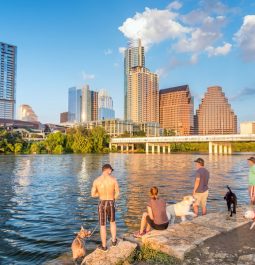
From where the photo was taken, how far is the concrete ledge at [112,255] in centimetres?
855

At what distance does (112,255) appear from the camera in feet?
28.9

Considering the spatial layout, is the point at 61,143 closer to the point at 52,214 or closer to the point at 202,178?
the point at 52,214

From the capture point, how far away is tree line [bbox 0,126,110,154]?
13038 cm

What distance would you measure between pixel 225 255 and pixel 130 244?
8.82ft

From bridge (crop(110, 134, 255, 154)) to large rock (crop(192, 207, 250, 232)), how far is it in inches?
4942

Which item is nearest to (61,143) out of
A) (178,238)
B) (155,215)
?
(155,215)

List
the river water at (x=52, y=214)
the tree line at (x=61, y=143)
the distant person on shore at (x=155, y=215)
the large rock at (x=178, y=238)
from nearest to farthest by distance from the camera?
1. the large rock at (x=178, y=238)
2. the distant person on shore at (x=155, y=215)
3. the river water at (x=52, y=214)
4. the tree line at (x=61, y=143)

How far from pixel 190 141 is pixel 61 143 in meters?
60.0

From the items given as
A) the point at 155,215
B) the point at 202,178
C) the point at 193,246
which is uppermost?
the point at 202,178

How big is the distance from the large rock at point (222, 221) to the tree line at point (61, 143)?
122393mm

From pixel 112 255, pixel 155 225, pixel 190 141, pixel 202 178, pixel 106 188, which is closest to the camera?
pixel 112 255

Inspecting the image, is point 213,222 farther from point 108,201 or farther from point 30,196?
point 30,196

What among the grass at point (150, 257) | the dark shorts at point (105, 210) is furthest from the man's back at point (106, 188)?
the grass at point (150, 257)

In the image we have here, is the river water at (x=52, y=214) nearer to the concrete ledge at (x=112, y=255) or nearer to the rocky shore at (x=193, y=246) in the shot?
the rocky shore at (x=193, y=246)
